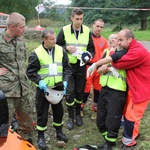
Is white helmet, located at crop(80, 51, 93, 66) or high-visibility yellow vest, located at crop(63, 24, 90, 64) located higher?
high-visibility yellow vest, located at crop(63, 24, 90, 64)

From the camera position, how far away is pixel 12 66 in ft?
12.4

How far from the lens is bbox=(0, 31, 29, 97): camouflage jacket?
3.70 metres

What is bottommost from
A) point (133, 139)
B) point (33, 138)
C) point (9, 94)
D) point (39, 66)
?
point (33, 138)

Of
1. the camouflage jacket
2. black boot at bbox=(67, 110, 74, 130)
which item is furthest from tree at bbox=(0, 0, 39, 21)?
the camouflage jacket

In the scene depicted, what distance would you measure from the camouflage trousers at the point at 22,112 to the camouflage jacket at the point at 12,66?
13 centimetres

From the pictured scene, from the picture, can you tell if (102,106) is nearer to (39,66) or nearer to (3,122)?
(39,66)

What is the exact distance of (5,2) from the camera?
33.6m

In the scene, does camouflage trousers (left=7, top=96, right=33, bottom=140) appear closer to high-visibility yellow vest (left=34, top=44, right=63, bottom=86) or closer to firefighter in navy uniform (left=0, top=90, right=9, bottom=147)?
high-visibility yellow vest (left=34, top=44, right=63, bottom=86)

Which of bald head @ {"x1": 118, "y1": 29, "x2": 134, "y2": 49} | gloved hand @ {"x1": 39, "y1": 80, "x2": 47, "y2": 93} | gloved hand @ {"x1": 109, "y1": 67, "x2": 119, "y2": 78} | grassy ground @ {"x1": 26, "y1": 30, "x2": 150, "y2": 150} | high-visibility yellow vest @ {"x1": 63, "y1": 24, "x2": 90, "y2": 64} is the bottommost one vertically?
grassy ground @ {"x1": 26, "y1": 30, "x2": 150, "y2": 150}

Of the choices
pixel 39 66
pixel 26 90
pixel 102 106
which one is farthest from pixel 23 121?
pixel 102 106

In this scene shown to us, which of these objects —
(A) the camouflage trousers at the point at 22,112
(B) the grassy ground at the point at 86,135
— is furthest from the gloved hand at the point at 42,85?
(B) the grassy ground at the point at 86,135

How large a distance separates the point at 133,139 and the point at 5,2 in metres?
32.3

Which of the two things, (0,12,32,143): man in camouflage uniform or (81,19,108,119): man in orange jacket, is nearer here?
(0,12,32,143): man in camouflage uniform

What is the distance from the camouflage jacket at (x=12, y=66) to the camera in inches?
145
